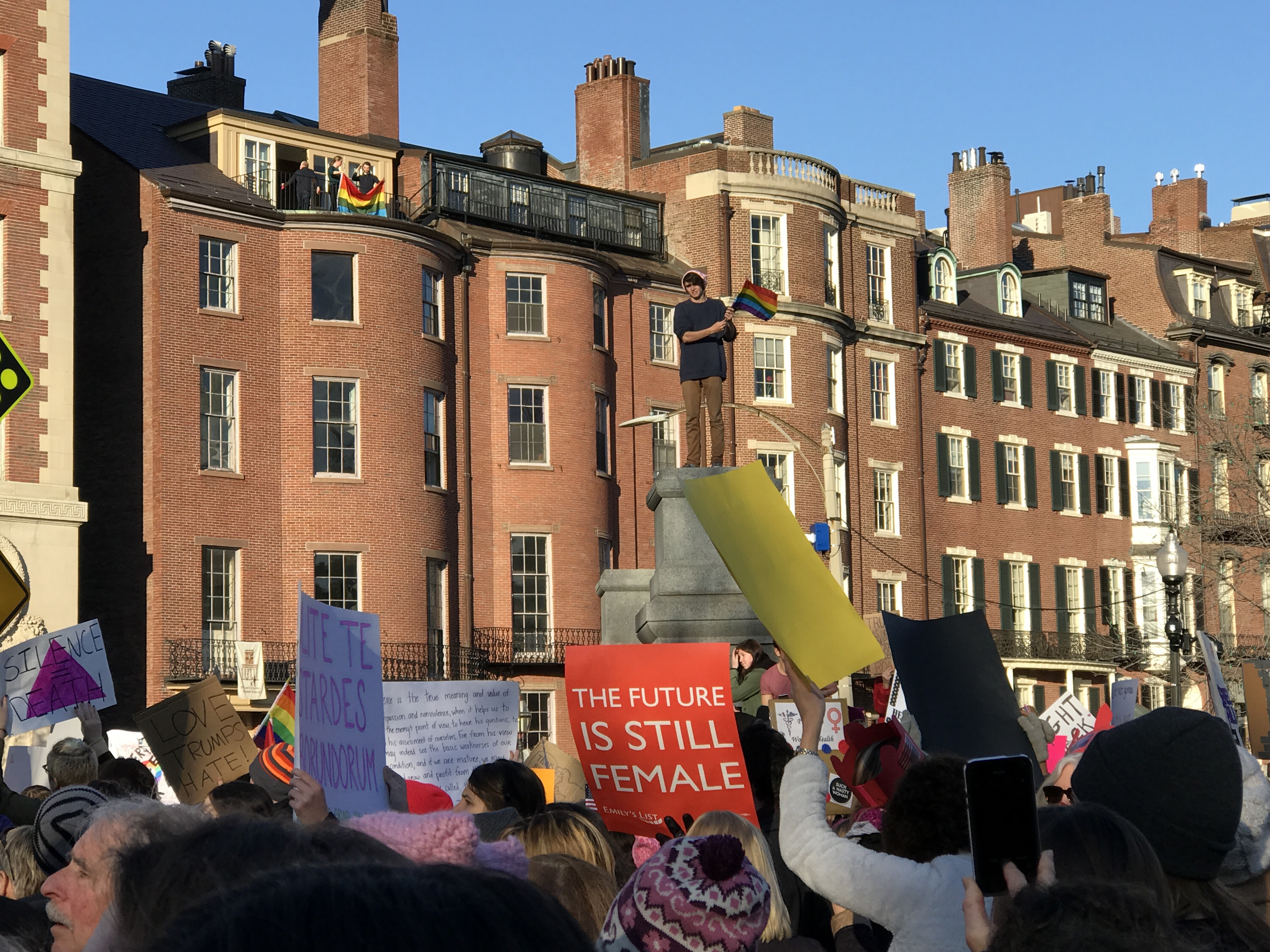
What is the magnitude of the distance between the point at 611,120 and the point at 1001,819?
162 feet

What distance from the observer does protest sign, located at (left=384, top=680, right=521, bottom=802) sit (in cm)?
1018

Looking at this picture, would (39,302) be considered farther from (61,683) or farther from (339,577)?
(61,683)

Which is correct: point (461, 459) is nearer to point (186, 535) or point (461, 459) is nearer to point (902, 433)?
point (186, 535)

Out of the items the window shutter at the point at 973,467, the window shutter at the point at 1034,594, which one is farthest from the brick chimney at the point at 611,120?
the window shutter at the point at 1034,594

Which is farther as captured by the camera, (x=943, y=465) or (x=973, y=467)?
(x=973, y=467)

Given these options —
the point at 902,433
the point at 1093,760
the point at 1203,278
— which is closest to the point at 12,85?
the point at 902,433

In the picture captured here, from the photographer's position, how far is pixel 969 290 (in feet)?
197

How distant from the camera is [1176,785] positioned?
13.6 ft

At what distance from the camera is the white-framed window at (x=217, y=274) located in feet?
126

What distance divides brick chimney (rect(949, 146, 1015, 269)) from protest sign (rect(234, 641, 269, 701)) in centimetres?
3438

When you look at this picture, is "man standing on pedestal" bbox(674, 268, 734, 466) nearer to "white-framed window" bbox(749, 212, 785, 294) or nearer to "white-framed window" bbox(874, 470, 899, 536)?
"white-framed window" bbox(749, 212, 785, 294)

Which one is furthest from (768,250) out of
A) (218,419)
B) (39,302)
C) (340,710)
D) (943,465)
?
(340,710)

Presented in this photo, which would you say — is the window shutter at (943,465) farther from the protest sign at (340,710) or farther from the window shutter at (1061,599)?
the protest sign at (340,710)

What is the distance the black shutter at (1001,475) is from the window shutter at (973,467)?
931 mm
